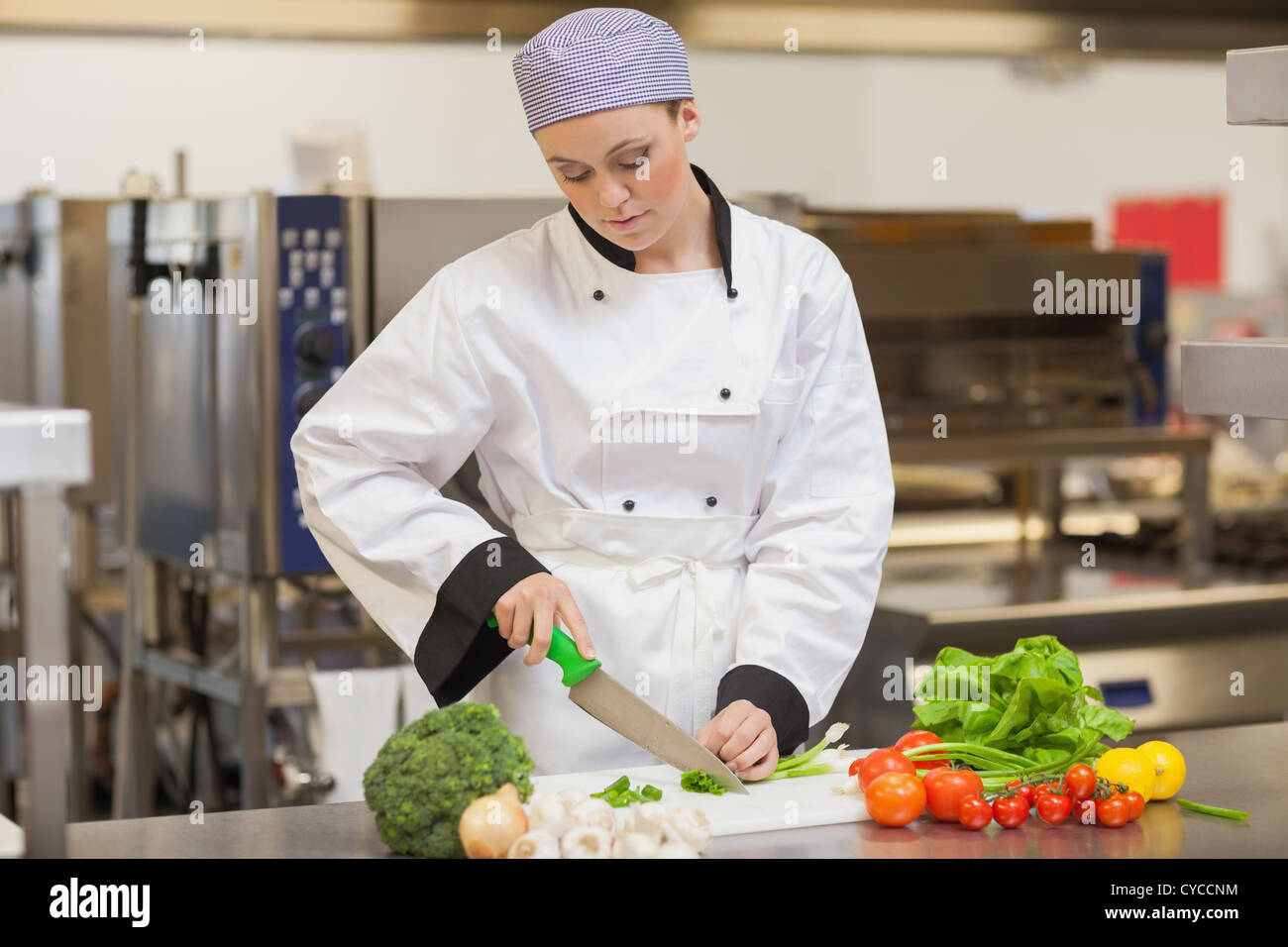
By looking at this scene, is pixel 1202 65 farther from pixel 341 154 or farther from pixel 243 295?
pixel 243 295

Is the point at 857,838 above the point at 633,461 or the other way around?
the other way around

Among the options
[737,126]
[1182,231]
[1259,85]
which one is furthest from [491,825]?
[1182,231]

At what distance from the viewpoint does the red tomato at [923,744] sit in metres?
1.60

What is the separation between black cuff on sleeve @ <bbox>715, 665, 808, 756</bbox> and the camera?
5.63ft

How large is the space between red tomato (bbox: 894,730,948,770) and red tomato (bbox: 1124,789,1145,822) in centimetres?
18

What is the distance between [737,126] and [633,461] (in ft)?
15.5

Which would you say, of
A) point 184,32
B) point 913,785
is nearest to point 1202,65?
point 184,32

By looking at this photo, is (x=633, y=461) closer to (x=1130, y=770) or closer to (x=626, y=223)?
(x=626, y=223)

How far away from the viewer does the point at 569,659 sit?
1.60 meters

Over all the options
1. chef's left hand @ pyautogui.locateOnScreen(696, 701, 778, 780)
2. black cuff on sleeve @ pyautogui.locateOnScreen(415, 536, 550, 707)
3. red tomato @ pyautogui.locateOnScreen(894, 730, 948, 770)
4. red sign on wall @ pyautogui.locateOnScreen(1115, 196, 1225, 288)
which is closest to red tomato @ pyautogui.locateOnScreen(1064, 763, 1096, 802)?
red tomato @ pyautogui.locateOnScreen(894, 730, 948, 770)

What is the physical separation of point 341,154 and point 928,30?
1.33 metres

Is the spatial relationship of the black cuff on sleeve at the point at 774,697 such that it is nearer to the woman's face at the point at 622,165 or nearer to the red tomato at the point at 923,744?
the red tomato at the point at 923,744

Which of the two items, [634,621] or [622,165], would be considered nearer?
[622,165]

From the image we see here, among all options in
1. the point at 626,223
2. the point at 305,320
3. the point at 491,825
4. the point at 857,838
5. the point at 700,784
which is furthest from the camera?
the point at 305,320
